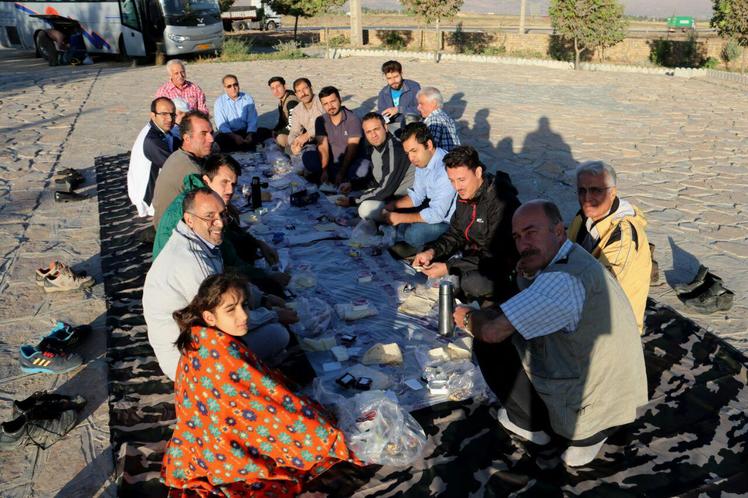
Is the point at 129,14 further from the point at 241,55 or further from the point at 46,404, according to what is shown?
the point at 46,404

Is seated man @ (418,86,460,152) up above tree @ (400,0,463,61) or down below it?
below

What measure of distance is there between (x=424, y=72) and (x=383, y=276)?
45.6 feet

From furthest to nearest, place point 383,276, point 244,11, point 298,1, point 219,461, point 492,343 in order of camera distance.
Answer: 1. point 244,11
2. point 298,1
3. point 383,276
4. point 492,343
5. point 219,461

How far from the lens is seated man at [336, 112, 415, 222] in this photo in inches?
258

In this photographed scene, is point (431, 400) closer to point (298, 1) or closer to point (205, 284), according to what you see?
point (205, 284)

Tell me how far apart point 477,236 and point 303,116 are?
447 cm

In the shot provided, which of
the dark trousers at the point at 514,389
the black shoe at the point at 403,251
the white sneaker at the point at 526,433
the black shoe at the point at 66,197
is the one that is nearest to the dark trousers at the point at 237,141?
the black shoe at the point at 66,197

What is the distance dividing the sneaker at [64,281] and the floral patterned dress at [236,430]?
2750mm

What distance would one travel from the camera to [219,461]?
3.05 metres

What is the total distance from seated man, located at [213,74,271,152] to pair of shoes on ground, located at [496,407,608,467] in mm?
7195

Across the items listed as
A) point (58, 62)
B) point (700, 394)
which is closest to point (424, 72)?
point (58, 62)

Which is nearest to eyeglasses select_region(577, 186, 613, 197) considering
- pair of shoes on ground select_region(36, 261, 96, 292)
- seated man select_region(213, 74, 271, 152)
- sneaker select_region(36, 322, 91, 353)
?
sneaker select_region(36, 322, 91, 353)

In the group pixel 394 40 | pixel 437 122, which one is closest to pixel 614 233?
pixel 437 122

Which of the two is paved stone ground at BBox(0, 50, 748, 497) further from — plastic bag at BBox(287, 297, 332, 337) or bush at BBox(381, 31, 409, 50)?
bush at BBox(381, 31, 409, 50)
